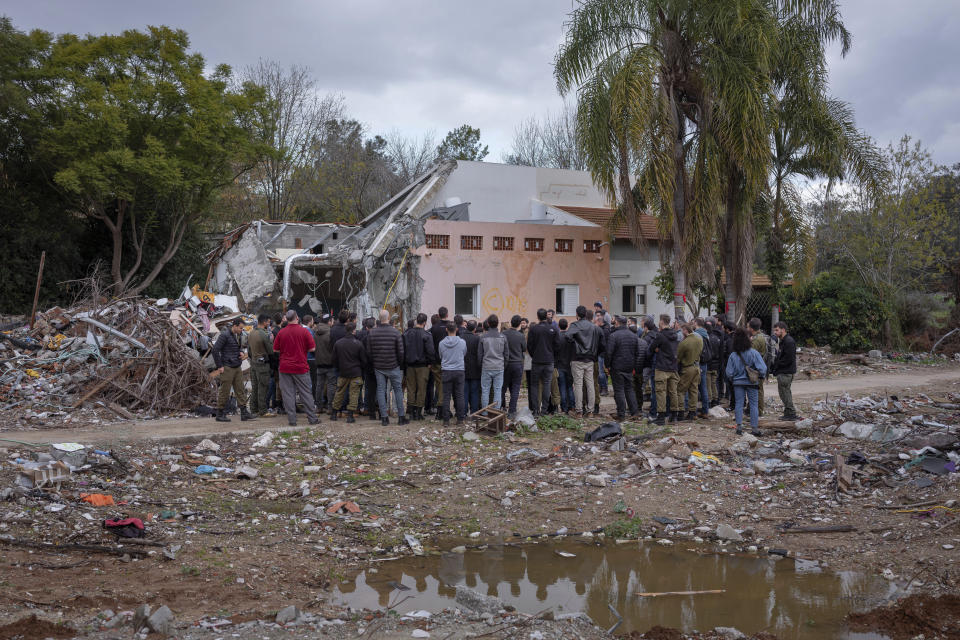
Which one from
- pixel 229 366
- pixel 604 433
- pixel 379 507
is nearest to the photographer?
pixel 379 507

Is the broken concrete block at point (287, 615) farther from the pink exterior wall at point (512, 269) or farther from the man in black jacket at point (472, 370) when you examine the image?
the pink exterior wall at point (512, 269)

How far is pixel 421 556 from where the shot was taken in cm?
736

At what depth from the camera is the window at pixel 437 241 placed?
828 inches

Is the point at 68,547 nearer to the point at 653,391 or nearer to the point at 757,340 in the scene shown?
the point at 653,391

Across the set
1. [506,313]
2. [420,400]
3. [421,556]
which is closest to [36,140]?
[506,313]

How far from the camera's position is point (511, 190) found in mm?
25312

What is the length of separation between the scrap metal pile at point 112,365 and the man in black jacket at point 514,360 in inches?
231

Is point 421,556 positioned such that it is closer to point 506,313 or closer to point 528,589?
point 528,589

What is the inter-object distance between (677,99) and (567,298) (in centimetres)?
701

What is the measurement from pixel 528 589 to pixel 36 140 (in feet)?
81.5

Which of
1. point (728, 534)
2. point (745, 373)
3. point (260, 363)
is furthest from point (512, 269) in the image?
point (728, 534)

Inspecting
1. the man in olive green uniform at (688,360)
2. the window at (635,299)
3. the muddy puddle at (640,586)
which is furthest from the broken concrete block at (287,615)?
the window at (635,299)

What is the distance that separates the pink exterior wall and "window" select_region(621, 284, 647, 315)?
1314 mm

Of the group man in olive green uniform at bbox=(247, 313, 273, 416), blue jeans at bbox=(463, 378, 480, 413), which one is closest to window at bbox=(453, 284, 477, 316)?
blue jeans at bbox=(463, 378, 480, 413)
